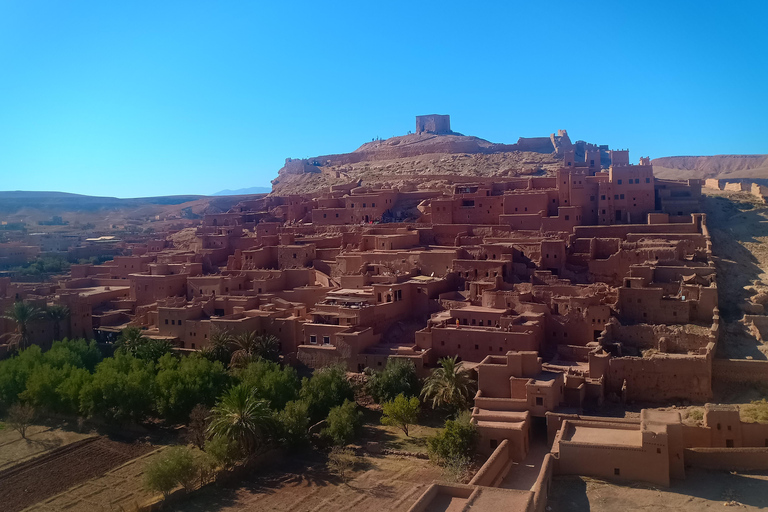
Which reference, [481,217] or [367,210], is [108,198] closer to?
[367,210]

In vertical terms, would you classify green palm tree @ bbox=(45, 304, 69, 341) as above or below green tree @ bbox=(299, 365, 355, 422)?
above

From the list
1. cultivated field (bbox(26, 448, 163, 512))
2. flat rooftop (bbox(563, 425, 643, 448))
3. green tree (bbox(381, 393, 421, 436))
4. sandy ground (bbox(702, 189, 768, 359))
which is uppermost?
sandy ground (bbox(702, 189, 768, 359))

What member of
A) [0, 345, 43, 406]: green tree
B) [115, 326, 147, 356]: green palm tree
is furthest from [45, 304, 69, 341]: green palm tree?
[115, 326, 147, 356]: green palm tree

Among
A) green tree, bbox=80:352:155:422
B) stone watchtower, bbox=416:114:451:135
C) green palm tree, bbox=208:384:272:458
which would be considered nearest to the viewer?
green palm tree, bbox=208:384:272:458

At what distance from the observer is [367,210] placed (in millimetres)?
37812

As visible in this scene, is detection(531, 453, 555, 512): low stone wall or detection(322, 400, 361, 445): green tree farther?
detection(322, 400, 361, 445): green tree

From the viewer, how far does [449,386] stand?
67.4 feet

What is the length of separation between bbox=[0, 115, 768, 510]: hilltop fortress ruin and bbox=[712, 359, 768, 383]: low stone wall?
10 centimetres

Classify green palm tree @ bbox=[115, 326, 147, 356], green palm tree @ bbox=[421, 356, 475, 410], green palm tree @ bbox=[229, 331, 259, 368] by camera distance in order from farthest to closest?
1. green palm tree @ bbox=[115, 326, 147, 356]
2. green palm tree @ bbox=[229, 331, 259, 368]
3. green palm tree @ bbox=[421, 356, 475, 410]

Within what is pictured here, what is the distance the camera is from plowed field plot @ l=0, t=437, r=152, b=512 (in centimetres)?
1797

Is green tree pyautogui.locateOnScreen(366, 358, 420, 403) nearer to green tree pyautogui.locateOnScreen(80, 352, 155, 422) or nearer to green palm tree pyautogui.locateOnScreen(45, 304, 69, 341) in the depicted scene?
green tree pyautogui.locateOnScreen(80, 352, 155, 422)

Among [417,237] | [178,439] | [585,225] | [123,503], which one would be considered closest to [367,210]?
[417,237]

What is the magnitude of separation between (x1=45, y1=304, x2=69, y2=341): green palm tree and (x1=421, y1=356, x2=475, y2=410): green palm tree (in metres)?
17.4

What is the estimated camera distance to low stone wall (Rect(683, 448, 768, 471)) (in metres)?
15.1
